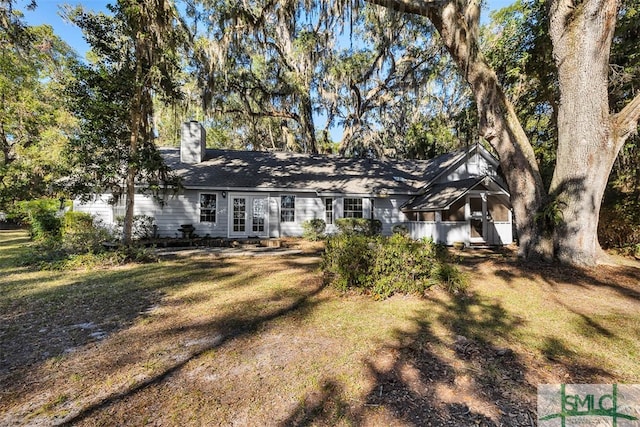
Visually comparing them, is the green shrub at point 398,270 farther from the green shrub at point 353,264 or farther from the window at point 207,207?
the window at point 207,207

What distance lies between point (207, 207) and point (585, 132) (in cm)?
1351

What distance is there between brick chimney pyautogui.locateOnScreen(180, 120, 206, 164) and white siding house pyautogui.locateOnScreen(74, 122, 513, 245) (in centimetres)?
5

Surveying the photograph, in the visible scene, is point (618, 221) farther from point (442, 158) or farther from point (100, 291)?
point (100, 291)

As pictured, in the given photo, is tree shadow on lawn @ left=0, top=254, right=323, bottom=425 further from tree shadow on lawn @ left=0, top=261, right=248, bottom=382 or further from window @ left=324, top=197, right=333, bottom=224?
window @ left=324, top=197, right=333, bottom=224

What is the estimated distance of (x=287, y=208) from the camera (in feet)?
48.7

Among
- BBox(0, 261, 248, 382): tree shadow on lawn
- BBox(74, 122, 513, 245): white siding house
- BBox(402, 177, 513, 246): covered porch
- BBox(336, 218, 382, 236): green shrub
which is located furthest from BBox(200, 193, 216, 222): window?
BBox(402, 177, 513, 246): covered porch

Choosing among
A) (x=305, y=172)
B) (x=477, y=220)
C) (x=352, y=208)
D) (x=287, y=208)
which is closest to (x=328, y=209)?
(x=352, y=208)

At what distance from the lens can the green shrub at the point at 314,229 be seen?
1397cm

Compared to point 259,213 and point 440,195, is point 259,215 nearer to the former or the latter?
point 259,213

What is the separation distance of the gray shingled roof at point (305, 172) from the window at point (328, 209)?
2.12 ft

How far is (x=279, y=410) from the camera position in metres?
→ 2.43

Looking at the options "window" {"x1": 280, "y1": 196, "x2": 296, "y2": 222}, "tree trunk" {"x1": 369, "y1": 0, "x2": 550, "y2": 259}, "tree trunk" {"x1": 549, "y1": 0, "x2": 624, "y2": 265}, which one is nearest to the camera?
"tree trunk" {"x1": 549, "y1": 0, "x2": 624, "y2": 265}

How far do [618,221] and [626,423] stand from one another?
35.6 feet

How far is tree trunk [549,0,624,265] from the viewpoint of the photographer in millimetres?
6766
